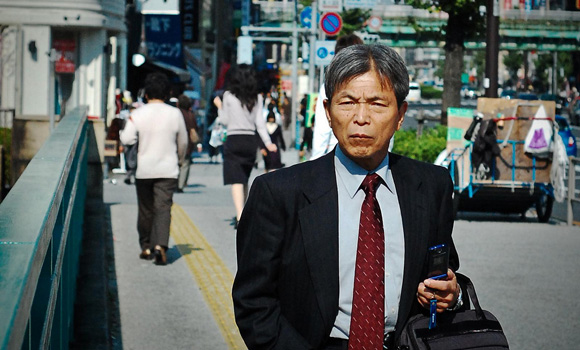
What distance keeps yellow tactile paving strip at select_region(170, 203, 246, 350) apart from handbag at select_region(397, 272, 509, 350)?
4055 mm

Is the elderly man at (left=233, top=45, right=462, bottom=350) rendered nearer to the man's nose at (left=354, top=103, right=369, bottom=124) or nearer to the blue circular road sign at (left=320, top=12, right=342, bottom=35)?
the man's nose at (left=354, top=103, right=369, bottom=124)

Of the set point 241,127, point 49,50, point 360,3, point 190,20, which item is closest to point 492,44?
point 360,3

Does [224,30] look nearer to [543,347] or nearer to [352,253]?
[543,347]

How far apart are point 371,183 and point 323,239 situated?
0.21 metres

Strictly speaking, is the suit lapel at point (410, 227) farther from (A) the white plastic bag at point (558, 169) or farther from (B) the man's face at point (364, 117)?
(A) the white plastic bag at point (558, 169)

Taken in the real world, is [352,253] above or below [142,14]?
below

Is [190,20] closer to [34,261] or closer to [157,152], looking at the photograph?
[157,152]

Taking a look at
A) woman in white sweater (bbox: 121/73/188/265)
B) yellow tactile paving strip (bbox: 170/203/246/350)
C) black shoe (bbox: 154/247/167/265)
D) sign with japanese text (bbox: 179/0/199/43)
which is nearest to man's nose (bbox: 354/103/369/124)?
yellow tactile paving strip (bbox: 170/203/246/350)

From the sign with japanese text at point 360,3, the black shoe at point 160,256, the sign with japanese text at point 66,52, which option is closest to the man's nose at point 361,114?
the black shoe at point 160,256

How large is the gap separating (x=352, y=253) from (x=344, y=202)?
0.15 metres

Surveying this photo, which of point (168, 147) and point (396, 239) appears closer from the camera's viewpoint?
point (396, 239)

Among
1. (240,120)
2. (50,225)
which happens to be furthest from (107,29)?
(50,225)

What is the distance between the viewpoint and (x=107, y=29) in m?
30.7

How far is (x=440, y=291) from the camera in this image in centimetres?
303
